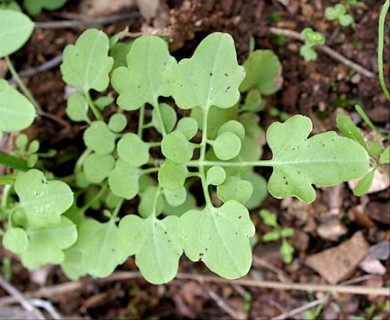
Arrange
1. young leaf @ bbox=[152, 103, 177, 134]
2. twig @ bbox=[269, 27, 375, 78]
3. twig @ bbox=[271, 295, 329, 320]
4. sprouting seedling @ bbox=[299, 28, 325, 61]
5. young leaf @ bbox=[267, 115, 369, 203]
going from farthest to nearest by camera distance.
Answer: twig @ bbox=[271, 295, 329, 320] → twig @ bbox=[269, 27, 375, 78] → sprouting seedling @ bbox=[299, 28, 325, 61] → young leaf @ bbox=[152, 103, 177, 134] → young leaf @ bbox=[267, 115, 369, 203]

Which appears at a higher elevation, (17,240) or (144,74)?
(144,74)

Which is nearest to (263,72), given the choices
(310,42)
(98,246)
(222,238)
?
(310,42)

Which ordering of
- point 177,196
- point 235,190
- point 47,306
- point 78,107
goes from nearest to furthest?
point 235,190, point 177,196, point 78,107, point 47,306

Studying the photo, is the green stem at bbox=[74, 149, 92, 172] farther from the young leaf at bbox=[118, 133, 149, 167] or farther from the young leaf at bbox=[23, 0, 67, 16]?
the young leaf at bbox=[23, 0, 67, 16]

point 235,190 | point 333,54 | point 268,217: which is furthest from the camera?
point 268,217

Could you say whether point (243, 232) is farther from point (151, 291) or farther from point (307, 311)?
point (151, 291)

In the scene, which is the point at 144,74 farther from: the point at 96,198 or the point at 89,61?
the point at 96,198

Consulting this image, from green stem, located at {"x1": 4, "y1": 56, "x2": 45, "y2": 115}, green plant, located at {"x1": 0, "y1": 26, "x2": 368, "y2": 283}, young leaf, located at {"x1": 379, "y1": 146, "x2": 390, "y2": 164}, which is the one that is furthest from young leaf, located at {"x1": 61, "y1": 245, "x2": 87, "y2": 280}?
young leaf, located at {"x1": 379, "y1": 146, "x2": 390, "y2": 164}
